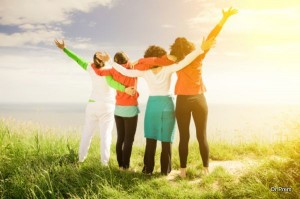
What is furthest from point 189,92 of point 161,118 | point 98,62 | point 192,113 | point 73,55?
point 73,55

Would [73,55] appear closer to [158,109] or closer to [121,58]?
[121,58]

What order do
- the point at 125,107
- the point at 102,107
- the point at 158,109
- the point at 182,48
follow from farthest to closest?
the point at 102,107, the point at 125,107, the point at 158,109, the point at 182,48

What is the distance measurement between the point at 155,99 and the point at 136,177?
1.54 meters

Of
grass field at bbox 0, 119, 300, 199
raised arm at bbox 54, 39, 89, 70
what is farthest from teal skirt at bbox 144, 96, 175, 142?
raised arm at bbox 54, 39, 89, 70

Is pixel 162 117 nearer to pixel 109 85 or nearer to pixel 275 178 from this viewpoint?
pixel 109 85

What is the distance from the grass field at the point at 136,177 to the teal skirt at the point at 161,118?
2.68 feet

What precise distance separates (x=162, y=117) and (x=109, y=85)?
1322mm

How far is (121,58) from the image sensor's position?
7.09 meters

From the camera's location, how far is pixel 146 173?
Result: 23.1 ft

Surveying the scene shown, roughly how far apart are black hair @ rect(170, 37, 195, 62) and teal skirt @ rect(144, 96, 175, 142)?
82 cm

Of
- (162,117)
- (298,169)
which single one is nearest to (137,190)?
(162,117)

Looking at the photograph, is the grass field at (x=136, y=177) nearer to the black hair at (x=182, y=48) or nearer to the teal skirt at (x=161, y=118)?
the teal skirt at (x=161, y=118)

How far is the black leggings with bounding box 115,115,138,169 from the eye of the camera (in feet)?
23.1

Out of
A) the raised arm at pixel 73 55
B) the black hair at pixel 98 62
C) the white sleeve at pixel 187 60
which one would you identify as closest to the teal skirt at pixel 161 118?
the white sleeve at pixel 187 60
